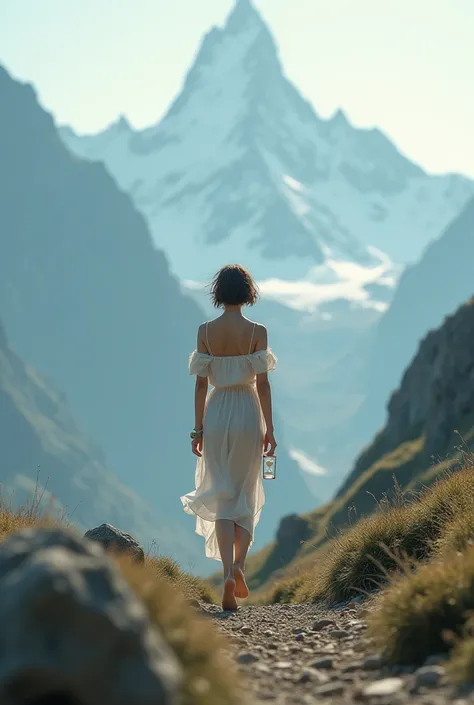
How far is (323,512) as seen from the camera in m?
58.9

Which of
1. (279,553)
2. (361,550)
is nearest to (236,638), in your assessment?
(361,550)

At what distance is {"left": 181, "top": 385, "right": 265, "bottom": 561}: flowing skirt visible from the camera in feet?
38.9

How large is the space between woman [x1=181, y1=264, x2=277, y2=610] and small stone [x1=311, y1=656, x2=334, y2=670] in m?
4.49

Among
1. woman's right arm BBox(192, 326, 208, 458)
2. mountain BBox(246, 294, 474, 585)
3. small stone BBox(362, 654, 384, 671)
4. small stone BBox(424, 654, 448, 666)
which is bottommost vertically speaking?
small stone BBox(424, 654, 448, 666)

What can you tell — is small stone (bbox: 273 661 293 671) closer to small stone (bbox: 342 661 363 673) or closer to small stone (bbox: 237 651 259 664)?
small stone (bbox: 237 651 259 664)

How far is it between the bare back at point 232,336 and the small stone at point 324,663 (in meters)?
5.18

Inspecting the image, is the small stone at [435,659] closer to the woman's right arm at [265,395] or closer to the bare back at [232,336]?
the woman's right arm at [265,395]

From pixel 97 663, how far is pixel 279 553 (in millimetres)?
51412

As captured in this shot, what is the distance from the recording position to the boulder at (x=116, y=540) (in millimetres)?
12406

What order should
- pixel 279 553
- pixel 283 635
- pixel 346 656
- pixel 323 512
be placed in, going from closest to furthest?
pixel 346 656 → pixel 283 635 → pixel 279 553 → pixel 323 512

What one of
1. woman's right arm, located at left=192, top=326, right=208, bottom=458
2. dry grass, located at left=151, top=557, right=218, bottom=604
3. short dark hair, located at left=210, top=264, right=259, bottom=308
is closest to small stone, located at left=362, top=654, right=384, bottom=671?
woman's right arm, located at left=192, top=326, right=208, bottom=458

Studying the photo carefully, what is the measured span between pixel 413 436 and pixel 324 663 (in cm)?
4718

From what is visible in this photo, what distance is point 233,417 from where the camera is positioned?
11.9m

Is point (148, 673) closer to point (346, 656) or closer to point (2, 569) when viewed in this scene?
point (2, 569)
